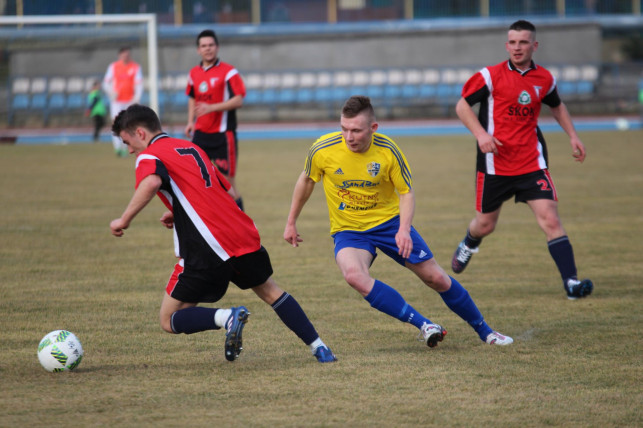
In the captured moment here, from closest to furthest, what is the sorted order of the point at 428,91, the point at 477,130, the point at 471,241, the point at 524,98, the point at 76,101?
the point at 477,130 < the point at 524,98 < the point at 471,241 < the point at 76,101 < the point at 428,91

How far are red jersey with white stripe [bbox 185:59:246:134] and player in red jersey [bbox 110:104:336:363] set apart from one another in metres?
5.04

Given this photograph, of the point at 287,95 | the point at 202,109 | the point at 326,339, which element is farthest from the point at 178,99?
the point at 326,339

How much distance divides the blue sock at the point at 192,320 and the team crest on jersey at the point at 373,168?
3.94ft

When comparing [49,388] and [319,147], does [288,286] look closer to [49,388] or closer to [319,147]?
[319,147]

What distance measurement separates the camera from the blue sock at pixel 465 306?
16.5 feet

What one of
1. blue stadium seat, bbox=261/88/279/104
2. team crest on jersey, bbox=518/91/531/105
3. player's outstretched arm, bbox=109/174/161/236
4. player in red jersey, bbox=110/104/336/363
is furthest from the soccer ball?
blue stadium seat, bbox=261/88/279/104

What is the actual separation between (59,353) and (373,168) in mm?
2000

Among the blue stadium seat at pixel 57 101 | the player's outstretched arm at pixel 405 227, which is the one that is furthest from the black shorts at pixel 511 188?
the blue stadium seat at pixel 57 101

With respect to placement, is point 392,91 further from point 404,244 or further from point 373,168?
point 404,244

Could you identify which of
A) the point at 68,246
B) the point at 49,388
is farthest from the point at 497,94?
the point at 68,246

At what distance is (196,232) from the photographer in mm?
4461

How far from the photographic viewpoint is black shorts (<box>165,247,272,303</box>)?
14.7 feet

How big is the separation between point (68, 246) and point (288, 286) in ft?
9.34

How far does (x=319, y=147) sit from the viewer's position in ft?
16.2
